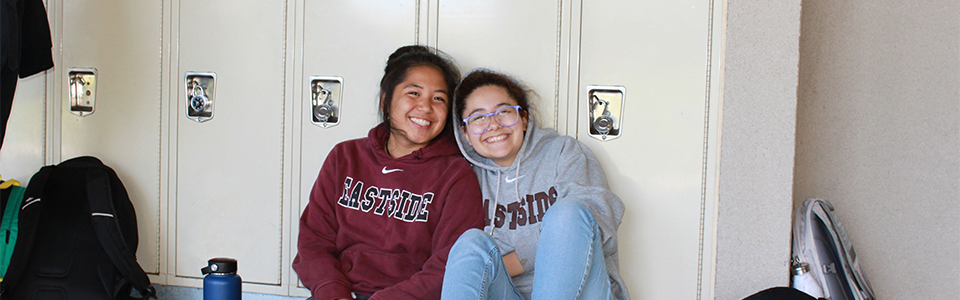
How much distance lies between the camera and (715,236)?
6.80 ft

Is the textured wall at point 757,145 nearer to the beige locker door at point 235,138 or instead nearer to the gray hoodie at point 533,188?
the gray hoodie at point 533,188

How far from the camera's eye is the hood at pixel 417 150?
209 cm

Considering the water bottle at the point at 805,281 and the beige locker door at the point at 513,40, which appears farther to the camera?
the beige locker door at the point at 513,40

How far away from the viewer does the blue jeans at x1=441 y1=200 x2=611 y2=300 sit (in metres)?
1.49

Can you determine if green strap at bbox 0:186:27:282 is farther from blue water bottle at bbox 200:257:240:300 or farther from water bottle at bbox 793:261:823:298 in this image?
water bottle at bbox 793:261:823:298

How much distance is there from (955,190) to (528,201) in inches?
68.8

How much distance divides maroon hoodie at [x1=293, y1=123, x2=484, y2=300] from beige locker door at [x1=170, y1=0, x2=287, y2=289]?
0.45 m

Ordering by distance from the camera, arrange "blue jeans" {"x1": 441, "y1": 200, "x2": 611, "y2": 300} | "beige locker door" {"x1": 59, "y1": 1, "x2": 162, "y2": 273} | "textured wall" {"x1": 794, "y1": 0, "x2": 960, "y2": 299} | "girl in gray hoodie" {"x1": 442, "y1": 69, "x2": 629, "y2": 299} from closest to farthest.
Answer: "blue jeans" {"x1": 441, "y1": 200, "x2": 611, "y2": 300}, "girl in gray hoodie" {"x1": 442, "y1": 69, "x2": 629, "y2": 299}, "textured wall" {"x1": 794, "y1": 0, "x2": 960, "y2": 299}, "beige locker door" {"x1": 59, "y1": 1, "x2": 162, "y2": 273}

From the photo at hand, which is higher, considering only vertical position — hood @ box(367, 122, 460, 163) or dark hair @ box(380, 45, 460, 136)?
dark hair @ box(380, 45, 460, 136)

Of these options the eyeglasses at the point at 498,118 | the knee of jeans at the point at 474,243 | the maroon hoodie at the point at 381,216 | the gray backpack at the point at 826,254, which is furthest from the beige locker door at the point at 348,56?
the gray backpack at the point at 826,254

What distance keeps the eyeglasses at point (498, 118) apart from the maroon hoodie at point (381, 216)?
→ 0.48ft

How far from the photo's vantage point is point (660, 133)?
2.20 m

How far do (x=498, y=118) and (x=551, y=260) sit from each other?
0.66 metres

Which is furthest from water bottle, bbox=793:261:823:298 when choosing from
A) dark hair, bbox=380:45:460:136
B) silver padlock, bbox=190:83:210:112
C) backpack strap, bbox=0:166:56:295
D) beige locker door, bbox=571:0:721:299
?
backpack strap, bbox=0:166:56:295
